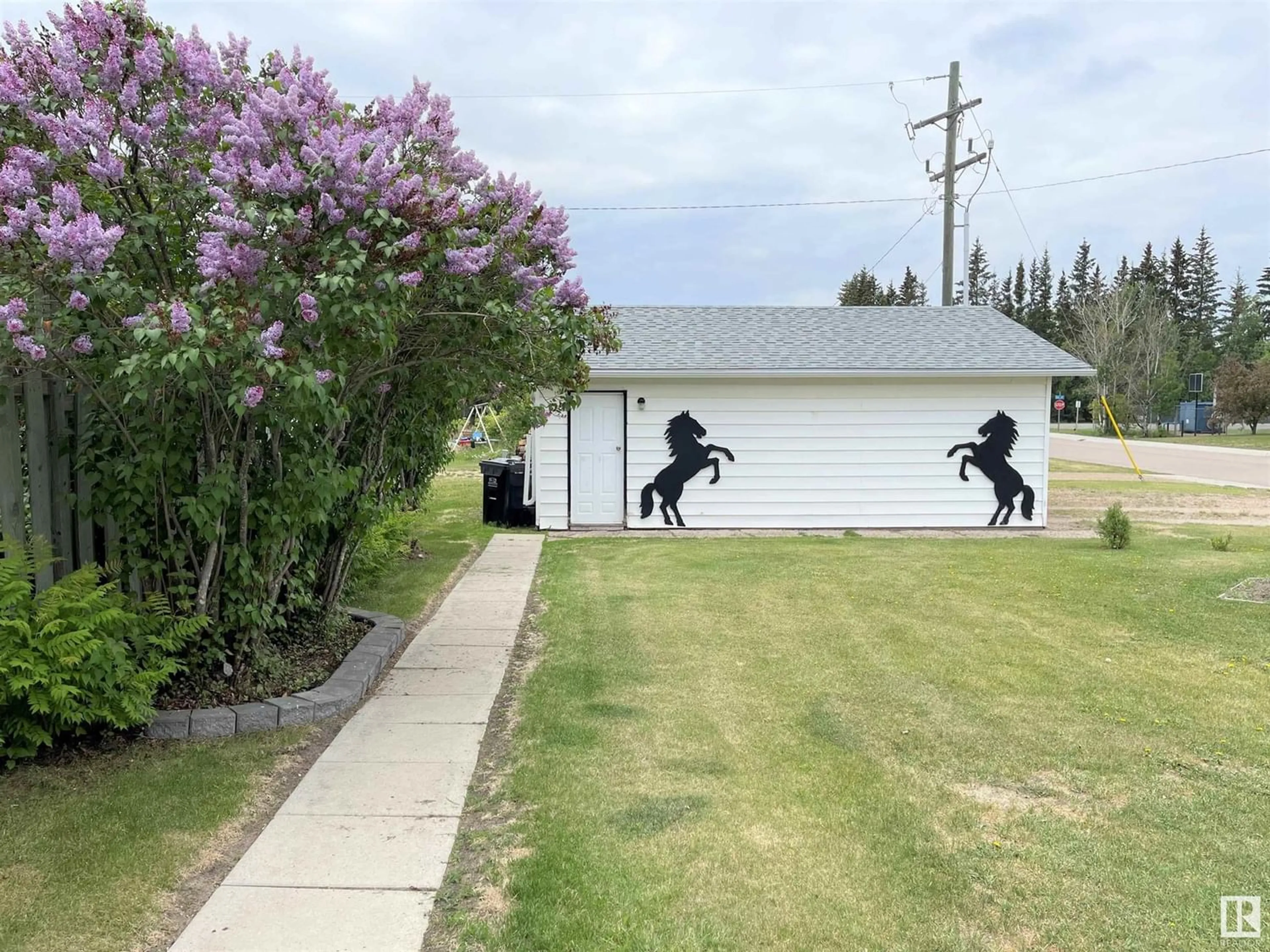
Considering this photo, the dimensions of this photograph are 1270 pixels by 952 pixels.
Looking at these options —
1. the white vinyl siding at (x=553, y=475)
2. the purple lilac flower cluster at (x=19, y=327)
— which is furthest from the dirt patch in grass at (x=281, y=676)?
the white vinyl siding at (x=553, y=475)

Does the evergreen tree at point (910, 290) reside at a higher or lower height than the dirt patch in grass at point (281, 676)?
higher

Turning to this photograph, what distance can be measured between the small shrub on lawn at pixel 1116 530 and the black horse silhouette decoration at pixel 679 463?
15.1 feet

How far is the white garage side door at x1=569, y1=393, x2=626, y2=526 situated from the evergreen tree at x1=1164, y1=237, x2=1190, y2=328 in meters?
72.4

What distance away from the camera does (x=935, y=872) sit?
9.29 feet

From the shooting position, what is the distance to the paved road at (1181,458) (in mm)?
22453

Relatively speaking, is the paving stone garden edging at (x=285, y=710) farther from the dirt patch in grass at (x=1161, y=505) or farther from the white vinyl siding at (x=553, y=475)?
the dirt patch in grass at (x=1161, y=505)

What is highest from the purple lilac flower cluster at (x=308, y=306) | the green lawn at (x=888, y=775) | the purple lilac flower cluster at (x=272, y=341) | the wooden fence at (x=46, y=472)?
the purple lilac flower cluster at (x=308, y=306)

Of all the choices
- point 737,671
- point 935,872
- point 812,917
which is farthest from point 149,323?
point 737,671

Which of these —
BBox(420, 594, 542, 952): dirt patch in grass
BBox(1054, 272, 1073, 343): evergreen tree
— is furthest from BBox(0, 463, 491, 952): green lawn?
BBox(1054, 272, 1073, 343): evergreen tree

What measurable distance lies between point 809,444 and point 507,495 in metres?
4.31

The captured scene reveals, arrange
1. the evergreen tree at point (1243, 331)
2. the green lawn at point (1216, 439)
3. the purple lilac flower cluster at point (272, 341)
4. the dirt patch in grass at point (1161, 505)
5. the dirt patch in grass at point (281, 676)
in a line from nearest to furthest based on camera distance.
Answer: the purple lilac flower cluster at point (272, 341), the dirt patch in grass at point (281, 676), the dirt patch in grass at point (1161, 505), the green lawn at point (1216, 439), the evergreen tree at point (1243, 331)

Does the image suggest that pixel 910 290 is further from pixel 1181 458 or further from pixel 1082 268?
pixel 1181 458

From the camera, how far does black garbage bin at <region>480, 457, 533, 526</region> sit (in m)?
12.2

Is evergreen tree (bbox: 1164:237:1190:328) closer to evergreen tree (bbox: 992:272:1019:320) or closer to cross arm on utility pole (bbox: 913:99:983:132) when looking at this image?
evergreen tree (bbox: 992:272:1019:320)
